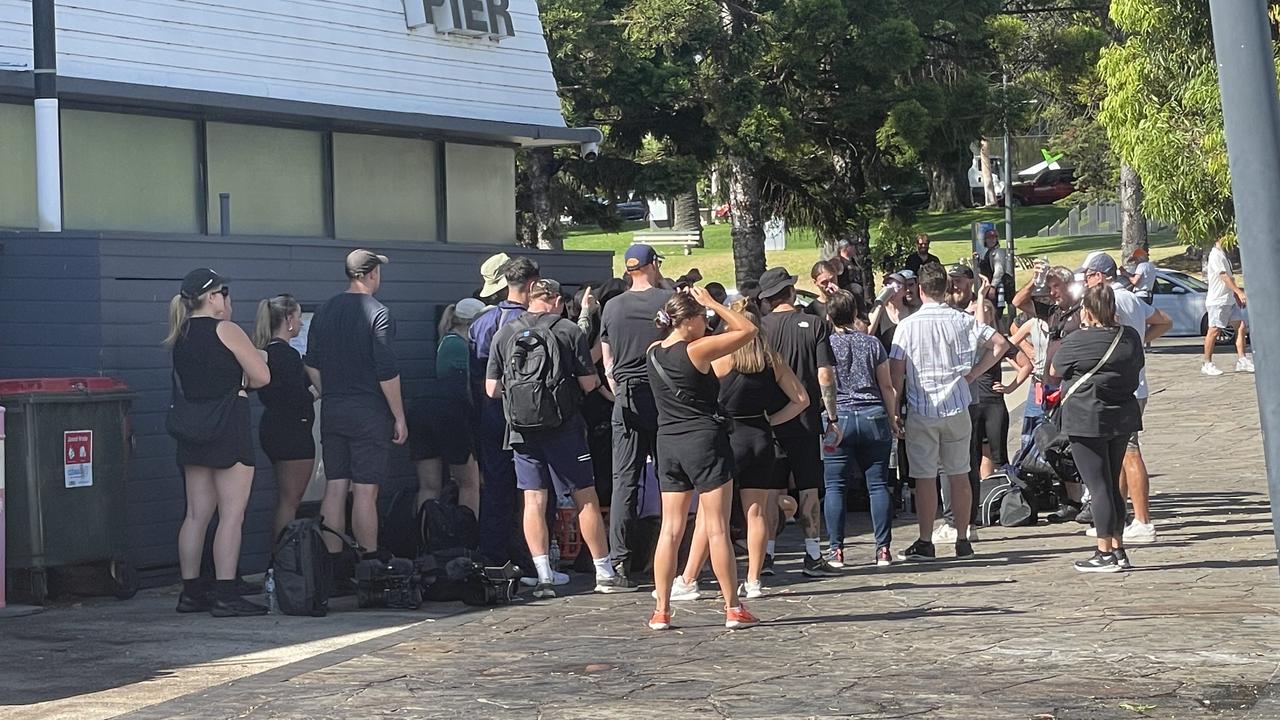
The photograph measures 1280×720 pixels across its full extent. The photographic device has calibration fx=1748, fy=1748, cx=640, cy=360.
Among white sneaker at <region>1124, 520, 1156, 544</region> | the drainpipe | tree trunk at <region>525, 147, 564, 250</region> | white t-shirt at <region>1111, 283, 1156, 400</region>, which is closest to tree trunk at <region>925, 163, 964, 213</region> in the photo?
tree trunk at <region>525, 147, 564, 250</region>

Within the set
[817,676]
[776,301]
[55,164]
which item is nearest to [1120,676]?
[817,676]

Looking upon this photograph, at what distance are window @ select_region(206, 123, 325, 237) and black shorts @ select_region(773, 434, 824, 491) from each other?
5.22 meters

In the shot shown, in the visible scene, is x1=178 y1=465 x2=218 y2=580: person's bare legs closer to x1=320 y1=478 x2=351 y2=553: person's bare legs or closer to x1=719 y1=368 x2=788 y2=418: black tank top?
x1=320 y1=478 x2=351 y2=553: person's bare legs

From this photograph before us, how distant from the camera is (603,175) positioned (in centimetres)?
3106

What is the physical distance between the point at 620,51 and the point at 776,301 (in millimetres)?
19453

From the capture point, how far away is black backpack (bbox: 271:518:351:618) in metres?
9.68

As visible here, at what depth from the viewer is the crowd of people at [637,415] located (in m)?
9.47

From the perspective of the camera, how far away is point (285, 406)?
418 inches

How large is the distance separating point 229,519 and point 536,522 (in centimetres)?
176

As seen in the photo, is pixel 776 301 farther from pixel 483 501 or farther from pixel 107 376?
pixel 107 376

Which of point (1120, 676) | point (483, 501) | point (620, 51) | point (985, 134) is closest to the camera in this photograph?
point (1120, 676)

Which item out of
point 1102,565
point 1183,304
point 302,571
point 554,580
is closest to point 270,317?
point 302,571

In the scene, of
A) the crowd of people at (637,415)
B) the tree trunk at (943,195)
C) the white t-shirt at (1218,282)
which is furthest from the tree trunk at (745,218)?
the tree trunk at (943,195)

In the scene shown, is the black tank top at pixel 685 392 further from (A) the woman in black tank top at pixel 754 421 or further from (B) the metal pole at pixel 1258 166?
(B) the metal pole at pixel 1258 166
